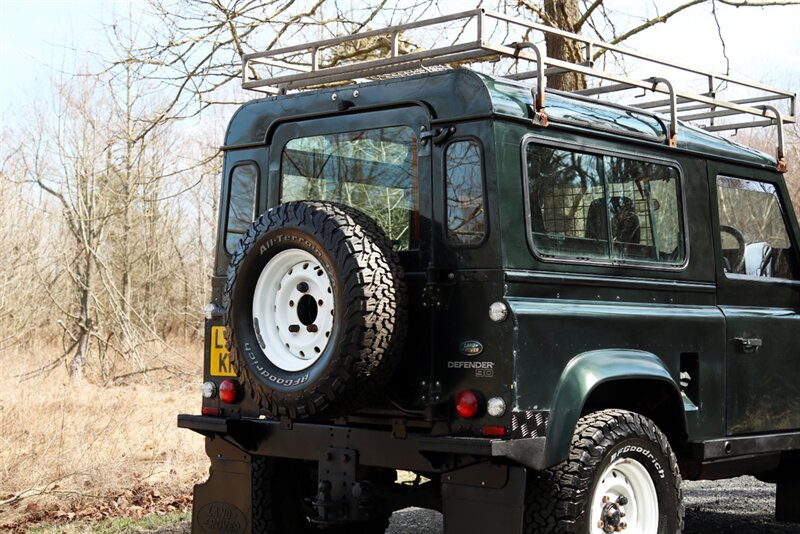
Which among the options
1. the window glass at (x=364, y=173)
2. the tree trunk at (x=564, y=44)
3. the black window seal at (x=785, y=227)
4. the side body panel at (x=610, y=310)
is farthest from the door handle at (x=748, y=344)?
the tree trunk at (x=564, y=44)

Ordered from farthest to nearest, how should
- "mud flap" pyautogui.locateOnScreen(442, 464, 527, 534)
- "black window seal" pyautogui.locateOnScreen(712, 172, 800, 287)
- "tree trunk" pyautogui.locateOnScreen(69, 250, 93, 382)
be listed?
"tree trunk" pyautogui.locateOnScreen(69, 250, 93, 382) → "black window seal" pyautogui.locateOnScreen(712, 172, 800, 287) → "mud flap" pyautogui.locateOnScreen(442, 464, 527, 534)

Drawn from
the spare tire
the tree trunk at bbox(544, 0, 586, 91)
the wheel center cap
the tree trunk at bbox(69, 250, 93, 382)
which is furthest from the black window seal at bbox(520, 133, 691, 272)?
the tree trunk at bbox(69, 250, 93, 382)

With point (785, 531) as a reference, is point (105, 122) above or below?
above

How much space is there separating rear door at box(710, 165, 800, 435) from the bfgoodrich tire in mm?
800

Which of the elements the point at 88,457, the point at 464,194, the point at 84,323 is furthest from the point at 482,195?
the point at 84,323

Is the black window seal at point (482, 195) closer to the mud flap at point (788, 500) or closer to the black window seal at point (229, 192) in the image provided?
the black window seal at point (229, 192)

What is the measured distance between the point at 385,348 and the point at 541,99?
138 centimetres

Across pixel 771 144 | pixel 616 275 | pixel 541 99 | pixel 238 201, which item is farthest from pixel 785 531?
pixel 771 144

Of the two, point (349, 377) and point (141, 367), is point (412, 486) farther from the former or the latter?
point (141, 367)

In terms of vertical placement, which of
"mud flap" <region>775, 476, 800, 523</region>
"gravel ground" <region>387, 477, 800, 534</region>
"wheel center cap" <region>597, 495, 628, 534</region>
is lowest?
"gravel ground" <region>387, 477, 800, 534</region>

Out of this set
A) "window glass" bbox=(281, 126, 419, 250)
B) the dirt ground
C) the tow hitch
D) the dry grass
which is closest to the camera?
the tow hitch

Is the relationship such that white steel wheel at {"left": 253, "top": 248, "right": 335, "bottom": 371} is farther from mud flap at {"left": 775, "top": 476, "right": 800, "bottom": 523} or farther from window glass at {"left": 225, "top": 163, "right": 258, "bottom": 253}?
mud flap at {"left": 775, "top": 476, "right": 800, "bottom": 523}

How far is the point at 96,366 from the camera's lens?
17922 mm

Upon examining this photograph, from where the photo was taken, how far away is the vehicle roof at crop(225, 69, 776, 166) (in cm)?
476
